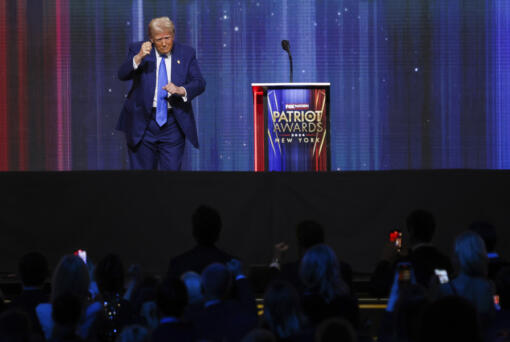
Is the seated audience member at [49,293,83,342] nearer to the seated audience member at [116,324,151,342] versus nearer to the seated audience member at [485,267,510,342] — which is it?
the seated audience member at [116,324,151,342]

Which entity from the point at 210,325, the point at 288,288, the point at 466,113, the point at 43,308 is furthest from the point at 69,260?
the point at 466,113

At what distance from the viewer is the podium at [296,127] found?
22.6ft

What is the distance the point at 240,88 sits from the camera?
10.1 meters

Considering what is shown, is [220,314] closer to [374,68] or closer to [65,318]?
[65,318]

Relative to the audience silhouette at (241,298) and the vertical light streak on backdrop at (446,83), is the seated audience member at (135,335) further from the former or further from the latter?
the vertical light streak on backdrop at (446,83)

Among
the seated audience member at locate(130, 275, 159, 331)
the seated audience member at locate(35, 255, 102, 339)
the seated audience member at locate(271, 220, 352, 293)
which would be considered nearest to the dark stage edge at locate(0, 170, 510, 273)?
the seated audience member at locate(271, 220, 352, 293)

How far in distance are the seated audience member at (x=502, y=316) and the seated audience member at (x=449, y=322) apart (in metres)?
0.62

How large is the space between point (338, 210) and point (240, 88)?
531cm

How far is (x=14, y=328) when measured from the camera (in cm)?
252

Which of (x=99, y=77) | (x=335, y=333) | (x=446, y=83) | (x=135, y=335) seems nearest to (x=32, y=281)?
(x=135, y=335)

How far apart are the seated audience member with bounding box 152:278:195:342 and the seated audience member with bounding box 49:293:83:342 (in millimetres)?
282

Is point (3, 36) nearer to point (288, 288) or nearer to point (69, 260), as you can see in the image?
point (69, 260)

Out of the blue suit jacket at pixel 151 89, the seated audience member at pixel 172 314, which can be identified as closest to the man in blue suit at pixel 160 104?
the blue suit jacket at pixel 151 89

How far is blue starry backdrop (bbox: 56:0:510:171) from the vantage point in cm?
1008
